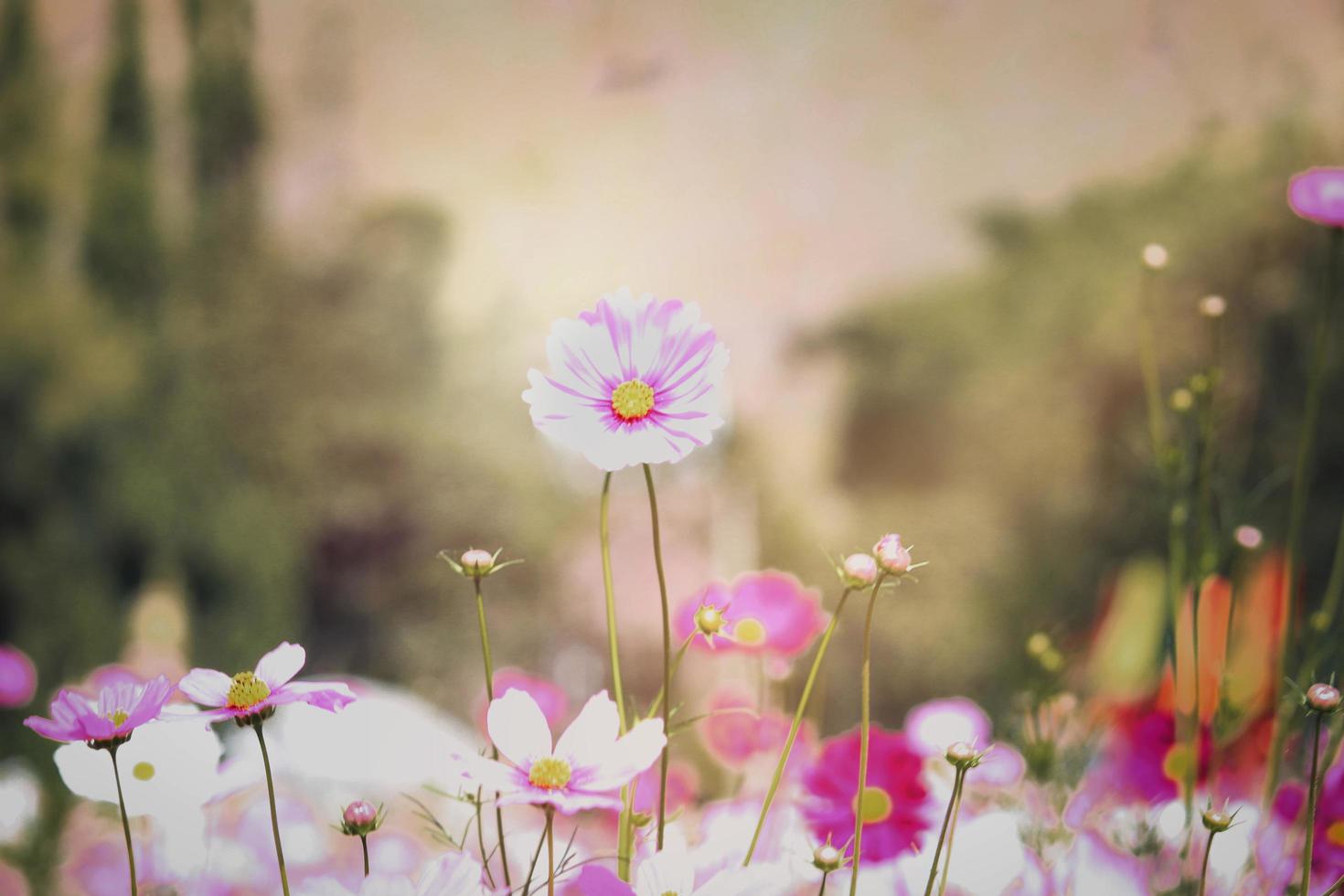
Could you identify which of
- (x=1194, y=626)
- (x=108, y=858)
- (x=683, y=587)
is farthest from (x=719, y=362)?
(x=683, y=587)

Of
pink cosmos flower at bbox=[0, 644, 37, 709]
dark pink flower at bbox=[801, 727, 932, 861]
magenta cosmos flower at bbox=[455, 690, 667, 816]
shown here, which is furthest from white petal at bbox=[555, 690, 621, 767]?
pink cosmos flower at bbox=[0, 644, 37, 709]

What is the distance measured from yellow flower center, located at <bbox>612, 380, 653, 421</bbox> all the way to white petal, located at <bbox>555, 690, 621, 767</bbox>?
0.06 m

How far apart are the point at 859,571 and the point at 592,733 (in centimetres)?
7

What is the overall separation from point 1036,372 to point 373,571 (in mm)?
727

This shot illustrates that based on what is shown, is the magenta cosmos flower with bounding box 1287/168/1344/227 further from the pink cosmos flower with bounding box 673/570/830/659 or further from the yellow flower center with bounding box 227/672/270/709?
the yellow flower center with bounding box 227/672/270/709

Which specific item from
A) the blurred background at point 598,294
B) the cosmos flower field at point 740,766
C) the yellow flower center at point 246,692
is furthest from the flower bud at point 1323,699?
the blurred background at point 598,294

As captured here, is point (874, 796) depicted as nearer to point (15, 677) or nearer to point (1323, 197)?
point (1323, 197)

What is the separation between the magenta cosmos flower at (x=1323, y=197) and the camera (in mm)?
311

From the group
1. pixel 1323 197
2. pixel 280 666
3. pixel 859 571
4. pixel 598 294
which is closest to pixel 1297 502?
pixel 1323 197

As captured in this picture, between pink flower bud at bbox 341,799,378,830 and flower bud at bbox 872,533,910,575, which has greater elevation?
flower bud at bbox 872,533,910,575

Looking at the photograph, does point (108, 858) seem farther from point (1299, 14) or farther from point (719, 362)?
point (1299, 14)

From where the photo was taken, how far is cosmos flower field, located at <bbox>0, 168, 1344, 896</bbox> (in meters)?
0.19

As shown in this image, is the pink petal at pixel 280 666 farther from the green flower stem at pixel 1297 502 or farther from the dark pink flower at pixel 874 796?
the green flower stem at pixel 1297 502

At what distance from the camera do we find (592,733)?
0.20 meters
